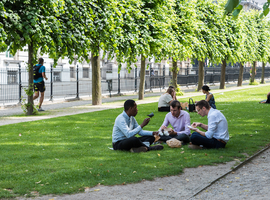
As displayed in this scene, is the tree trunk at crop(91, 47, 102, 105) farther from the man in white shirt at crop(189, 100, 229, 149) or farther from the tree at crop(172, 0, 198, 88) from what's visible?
the man in white shirt at crop(189, 100, 229, 149)

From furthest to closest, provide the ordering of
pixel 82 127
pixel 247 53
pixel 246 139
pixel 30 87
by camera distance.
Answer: pixel 247 53, pixel 30 87, pixel 82 127, pixel 246 139

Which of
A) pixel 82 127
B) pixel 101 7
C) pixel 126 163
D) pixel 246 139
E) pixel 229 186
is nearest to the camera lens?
pixel 229 186

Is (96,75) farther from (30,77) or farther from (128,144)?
(128,144)

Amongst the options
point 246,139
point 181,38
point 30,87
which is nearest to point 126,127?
point 246,139

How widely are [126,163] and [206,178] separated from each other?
59.5 inches

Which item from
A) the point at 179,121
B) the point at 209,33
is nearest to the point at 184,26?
the point at 209,33

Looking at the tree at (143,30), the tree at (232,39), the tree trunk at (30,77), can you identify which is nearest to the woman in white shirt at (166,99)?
the tree at (143,30)

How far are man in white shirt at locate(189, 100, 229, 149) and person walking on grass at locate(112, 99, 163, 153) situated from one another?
0.81 m

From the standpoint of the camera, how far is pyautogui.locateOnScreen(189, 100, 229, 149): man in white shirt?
725 cm

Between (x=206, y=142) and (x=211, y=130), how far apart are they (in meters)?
0.33

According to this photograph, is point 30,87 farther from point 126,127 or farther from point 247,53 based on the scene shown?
point 247,53

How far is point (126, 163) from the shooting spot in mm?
6422

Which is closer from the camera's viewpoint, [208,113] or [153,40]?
[208,113]

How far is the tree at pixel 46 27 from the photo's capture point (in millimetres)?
11375
